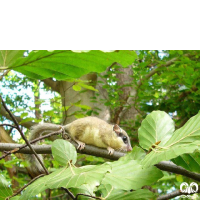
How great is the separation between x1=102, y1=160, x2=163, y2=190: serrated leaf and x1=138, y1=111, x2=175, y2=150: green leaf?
126mm

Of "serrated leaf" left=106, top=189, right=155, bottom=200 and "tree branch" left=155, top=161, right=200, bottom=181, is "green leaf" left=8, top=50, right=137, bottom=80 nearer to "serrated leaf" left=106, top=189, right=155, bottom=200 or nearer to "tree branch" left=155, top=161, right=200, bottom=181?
"serrated leaf" left=106, top=189, right=155, bottom=200

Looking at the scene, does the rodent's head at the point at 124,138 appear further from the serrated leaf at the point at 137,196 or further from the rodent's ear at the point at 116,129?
the serrated leaf at the point at 137,196

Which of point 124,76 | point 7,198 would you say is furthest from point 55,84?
point 7,198

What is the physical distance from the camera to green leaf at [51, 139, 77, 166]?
594mm

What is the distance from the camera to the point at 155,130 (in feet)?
2.19

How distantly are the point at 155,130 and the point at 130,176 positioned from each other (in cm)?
22

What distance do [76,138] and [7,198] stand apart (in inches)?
62.4

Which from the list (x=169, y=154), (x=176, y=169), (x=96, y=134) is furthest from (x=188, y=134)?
(x=96, y=134)

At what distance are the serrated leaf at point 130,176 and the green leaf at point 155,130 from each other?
126 millimetres

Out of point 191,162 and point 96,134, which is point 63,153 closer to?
point 191,162

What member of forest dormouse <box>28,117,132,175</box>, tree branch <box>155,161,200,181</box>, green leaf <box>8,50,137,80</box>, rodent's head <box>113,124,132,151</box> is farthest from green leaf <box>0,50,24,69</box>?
rodent's head <box>113,124,132,151</box>
